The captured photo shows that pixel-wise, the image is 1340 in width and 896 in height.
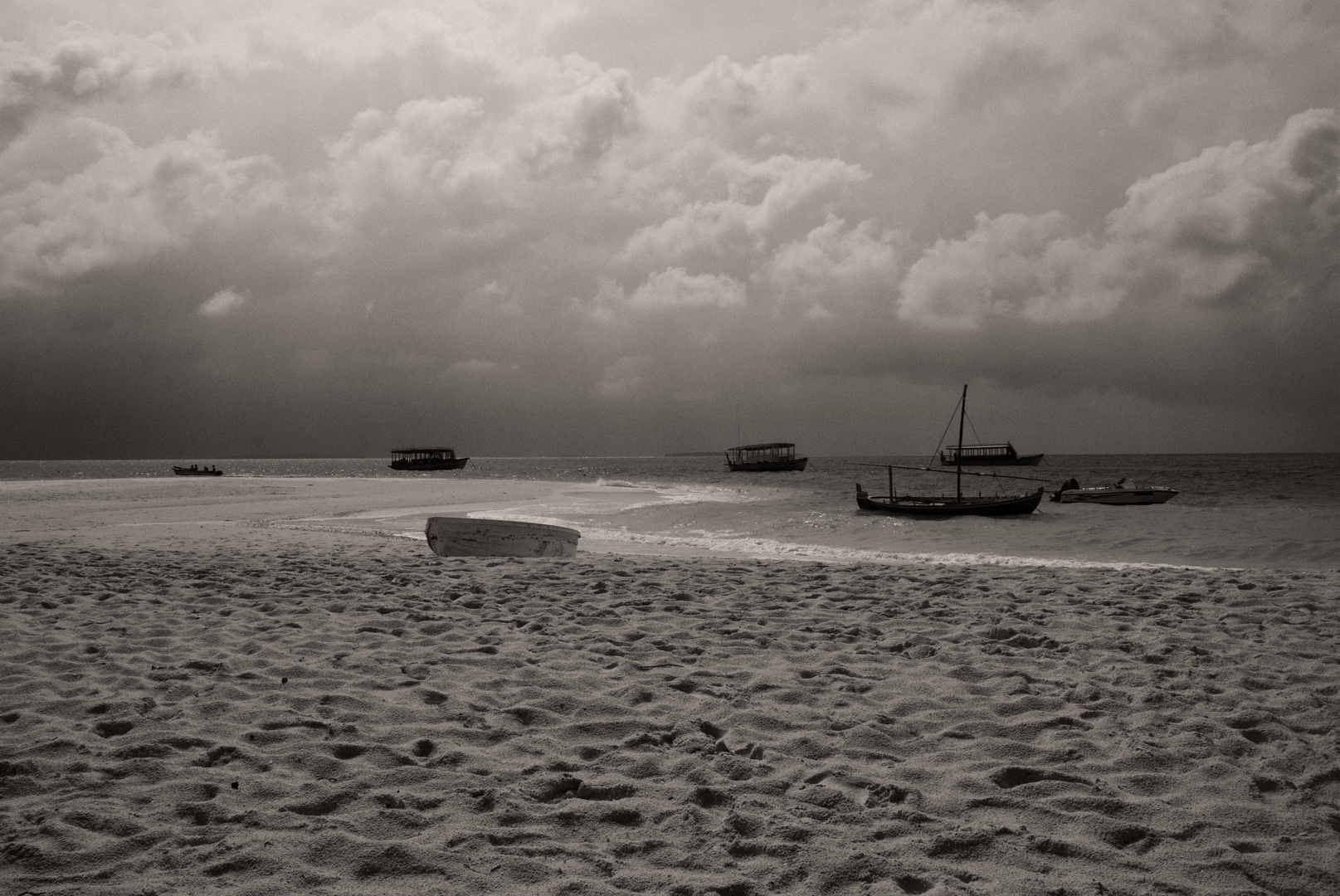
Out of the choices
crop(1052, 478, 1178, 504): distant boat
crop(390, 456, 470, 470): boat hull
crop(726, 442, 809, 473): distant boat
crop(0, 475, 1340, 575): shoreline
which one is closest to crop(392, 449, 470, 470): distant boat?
crop(390, 456, 470, 470): boat hull

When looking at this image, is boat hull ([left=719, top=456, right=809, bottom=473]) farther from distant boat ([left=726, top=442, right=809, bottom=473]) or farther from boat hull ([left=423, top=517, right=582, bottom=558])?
boat hull ([left=423, top=517, right=582, bottom=558])

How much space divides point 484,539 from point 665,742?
925cm

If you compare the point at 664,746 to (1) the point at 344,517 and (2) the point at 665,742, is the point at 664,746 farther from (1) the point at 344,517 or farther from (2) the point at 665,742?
(1) the point at 344,517

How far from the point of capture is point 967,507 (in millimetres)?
30203

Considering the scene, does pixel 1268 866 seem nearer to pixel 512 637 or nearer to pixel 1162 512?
pixel 512 637

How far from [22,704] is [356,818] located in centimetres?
308

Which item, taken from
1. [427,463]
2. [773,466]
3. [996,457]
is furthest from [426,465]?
[996,457]

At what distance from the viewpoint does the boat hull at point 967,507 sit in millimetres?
30219

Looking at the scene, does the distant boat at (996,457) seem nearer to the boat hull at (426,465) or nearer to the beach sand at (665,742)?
the boat hull at (426,465)

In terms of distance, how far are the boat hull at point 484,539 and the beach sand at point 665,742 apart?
409 centimetres

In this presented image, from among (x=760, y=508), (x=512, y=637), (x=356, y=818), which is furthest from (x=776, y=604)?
(x=760, y=508)

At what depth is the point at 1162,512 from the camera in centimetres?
3262

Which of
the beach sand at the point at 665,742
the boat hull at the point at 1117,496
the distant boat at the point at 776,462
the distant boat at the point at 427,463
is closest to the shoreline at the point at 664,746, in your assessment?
the beach sand at the point at 665,742

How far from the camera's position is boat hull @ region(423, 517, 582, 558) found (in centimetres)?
1350
